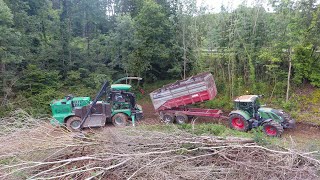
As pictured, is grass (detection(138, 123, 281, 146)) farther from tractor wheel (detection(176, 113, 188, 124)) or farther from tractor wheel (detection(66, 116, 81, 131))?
tractor wheel (detection(66, 116, 81, 131))

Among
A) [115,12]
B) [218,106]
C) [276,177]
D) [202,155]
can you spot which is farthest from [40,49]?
[276,177]

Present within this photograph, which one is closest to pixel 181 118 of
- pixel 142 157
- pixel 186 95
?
pixel 186 95

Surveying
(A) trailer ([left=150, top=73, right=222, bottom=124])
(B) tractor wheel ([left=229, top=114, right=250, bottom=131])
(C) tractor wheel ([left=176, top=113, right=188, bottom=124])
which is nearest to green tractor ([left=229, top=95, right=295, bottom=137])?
(B) tractor wheel ([left=229, top=114, right=250, bottom=131])

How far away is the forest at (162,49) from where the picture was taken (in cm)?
1054

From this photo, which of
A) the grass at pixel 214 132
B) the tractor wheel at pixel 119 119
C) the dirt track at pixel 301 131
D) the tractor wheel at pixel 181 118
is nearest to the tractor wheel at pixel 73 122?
the tractor wheel at pixel 119 119

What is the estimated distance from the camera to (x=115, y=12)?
64.0 feet

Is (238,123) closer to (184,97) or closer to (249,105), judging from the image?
(249,105)

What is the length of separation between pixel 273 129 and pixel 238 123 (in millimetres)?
1295

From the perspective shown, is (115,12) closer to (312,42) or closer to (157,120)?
(157,120)

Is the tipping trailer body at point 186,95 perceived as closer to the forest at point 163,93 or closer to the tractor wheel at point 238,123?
the forest at point 163,93

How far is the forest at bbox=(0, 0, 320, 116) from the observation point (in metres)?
10.5

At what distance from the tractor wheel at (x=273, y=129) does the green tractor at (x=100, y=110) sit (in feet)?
16.1

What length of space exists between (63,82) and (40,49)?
2.29m

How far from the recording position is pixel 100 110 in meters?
9.69
